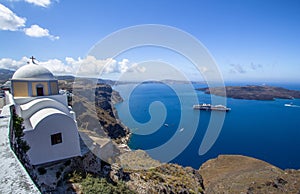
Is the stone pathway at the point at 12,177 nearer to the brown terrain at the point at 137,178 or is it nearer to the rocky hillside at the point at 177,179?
the brown terrain at the point at 137,178

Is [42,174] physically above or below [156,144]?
above

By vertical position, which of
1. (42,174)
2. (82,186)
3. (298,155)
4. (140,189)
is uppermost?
(42,174)

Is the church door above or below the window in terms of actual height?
above

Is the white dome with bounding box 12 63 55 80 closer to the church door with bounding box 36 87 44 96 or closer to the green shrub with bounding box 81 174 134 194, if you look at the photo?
the church door with bounding box 36 87 44 96

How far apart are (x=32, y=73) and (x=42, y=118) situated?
3377 millimetres

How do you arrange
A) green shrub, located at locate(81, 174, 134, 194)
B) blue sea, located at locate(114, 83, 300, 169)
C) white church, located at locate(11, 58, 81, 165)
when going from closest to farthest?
green shrub, located at locate(81, 174, 134, 194) < white church, located at locate(11, 58, 81, 165) < blue sea, located at locate(114, 83, 300, 169)

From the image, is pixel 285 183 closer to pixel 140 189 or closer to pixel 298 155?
pixel 140 189

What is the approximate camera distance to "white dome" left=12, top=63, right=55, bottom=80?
9.05 m

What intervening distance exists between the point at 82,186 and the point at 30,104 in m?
4.10

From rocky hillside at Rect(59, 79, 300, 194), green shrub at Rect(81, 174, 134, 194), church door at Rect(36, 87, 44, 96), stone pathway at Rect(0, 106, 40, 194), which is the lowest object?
rocky hillside at Rect(59, 79, 300, 194)

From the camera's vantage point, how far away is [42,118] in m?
7.02

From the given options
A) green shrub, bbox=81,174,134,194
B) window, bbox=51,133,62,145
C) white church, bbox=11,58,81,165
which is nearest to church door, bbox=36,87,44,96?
white church, bbox=11,58,81,165

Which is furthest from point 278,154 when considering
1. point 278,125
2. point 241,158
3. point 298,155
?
point 278,125

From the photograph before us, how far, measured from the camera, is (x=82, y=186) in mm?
6953
